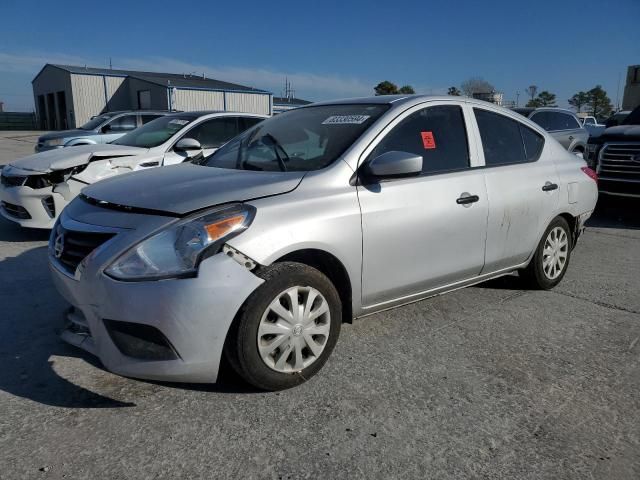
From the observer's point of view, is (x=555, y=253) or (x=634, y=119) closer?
(x=555, y=253)

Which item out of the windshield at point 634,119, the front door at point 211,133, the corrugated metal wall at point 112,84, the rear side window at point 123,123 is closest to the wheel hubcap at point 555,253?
the front door at point 211,133

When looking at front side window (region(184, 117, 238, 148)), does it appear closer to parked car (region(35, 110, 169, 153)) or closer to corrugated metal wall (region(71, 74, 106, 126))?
parked car (region(35, 110, 169, 153))

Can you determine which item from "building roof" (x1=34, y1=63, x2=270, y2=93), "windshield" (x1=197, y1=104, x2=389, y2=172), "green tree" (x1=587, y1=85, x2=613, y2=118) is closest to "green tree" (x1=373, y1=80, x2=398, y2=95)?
"building roof" (x1=34, y1=63, x2=270, y2=93)

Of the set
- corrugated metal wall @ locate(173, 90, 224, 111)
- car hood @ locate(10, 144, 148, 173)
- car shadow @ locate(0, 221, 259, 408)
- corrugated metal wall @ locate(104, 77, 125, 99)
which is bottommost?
car shadow @ locate(0, 221, 259, 408)

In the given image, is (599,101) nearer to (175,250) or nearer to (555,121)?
(555,121)

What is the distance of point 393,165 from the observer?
2939 mm

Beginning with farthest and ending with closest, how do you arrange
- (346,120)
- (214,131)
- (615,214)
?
(615,214) < (214,131) < (346,120)

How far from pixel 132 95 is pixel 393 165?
39.8m

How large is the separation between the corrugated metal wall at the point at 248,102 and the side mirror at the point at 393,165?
115 feet

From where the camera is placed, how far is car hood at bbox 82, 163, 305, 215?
2.62m

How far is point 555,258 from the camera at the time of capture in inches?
176

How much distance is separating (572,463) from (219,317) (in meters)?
1.70

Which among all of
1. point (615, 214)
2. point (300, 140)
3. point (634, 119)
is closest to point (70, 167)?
point (300, 140)

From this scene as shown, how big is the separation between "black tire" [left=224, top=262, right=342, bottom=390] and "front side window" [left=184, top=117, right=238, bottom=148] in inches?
183
